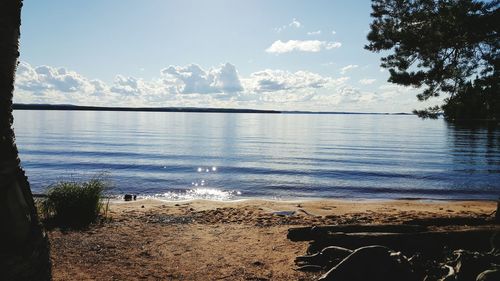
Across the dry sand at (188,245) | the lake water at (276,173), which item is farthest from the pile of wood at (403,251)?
the lake water at (276,173)

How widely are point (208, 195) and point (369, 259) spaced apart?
624 inches

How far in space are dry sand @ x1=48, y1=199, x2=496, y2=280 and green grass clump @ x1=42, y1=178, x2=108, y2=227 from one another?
0.62m

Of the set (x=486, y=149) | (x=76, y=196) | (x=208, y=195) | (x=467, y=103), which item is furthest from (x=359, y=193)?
(x=486, y=149)

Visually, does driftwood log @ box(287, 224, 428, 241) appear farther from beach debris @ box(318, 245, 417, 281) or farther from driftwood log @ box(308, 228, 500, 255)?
beach debris @ box(318, 245, 417, 281)

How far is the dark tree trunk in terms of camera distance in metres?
2.21

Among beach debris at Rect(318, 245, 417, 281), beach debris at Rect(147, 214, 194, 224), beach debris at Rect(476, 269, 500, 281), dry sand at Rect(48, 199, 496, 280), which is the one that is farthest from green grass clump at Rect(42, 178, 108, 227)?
beach debris at Rect(476, 269, 500, 281)

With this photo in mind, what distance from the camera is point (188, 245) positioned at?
31.1 feet

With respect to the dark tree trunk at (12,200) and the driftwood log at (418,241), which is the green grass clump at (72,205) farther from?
the dark tree trunk at (12,200)

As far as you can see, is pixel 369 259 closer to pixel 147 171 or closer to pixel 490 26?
pixel 490 26

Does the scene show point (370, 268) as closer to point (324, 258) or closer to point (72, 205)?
point (324, 258)

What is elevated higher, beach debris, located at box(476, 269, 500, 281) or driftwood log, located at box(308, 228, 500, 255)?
beach debris, located at box(476, 269, 500, 281)

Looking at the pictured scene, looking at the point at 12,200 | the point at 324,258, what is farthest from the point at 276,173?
the point at 12,200

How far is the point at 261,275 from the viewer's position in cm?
740

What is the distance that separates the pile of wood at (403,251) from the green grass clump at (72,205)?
6.00 metres
